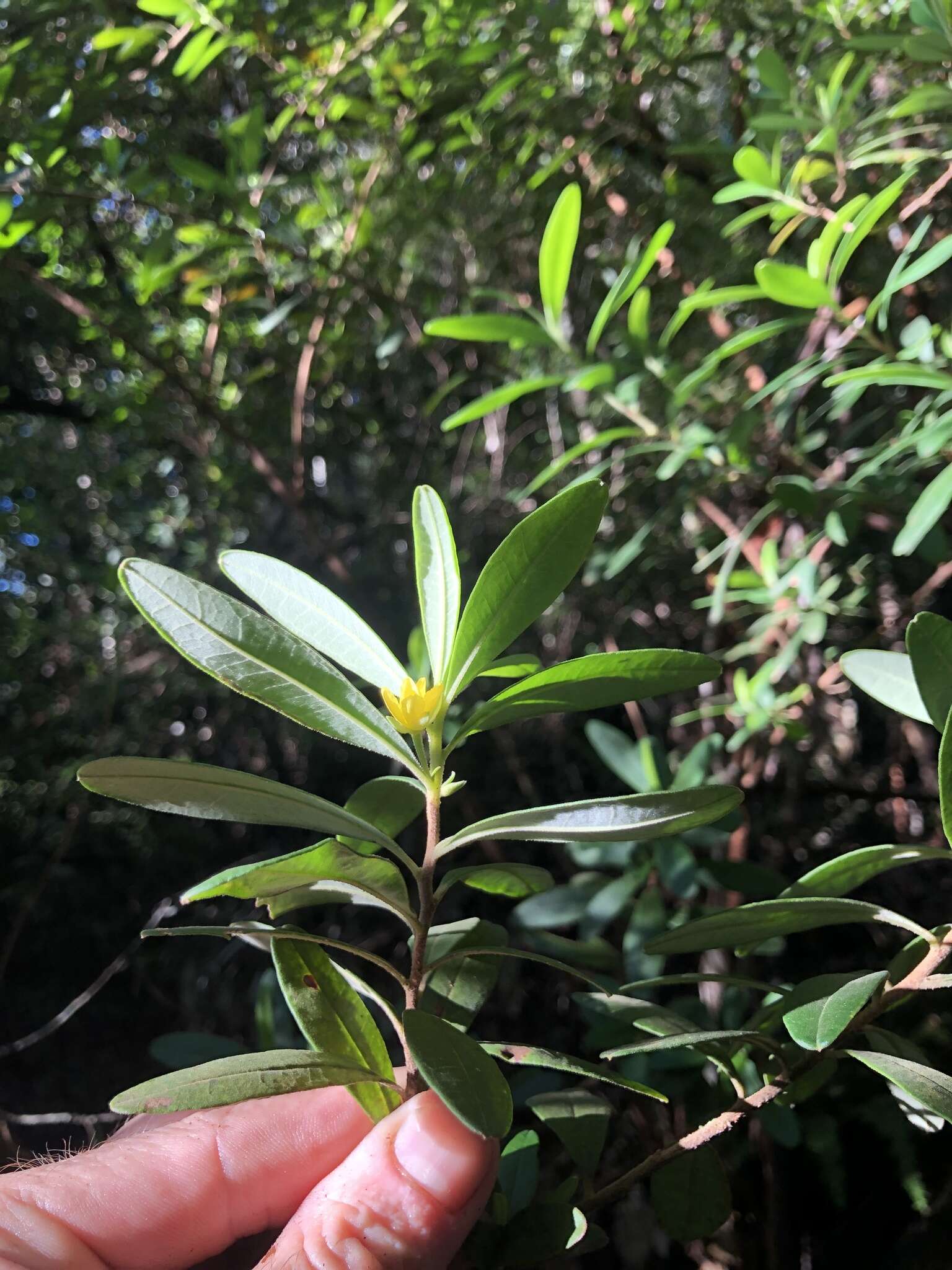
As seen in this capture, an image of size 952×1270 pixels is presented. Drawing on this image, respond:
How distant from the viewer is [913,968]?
50cm

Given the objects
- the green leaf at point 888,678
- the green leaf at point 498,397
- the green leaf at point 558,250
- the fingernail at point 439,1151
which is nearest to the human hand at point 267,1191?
the fingernail at point 439,1151

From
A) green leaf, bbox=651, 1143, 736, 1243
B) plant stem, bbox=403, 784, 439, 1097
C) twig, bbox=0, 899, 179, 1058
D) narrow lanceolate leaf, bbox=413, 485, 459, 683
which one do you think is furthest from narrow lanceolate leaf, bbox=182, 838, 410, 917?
twig, bbox=0, 899, 179, 1058

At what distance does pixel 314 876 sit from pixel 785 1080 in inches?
13.4

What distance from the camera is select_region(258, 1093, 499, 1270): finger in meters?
0.49

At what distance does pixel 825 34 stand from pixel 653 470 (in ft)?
2.00

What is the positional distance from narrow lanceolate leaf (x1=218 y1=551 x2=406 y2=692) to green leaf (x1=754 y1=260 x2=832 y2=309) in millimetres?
522

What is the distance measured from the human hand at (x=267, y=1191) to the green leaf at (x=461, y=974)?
0.23 feet

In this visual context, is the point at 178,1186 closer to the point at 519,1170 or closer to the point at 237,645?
the point at 519,1170

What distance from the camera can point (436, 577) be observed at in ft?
1.60

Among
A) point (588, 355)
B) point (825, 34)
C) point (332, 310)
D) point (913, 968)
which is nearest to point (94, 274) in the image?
point (332, 310)

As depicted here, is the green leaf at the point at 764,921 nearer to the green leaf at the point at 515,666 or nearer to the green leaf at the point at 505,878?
the green leaf at the point at 505,878

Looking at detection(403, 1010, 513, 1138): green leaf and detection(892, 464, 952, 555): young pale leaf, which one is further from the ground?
detection(892, 464, 952, 555): young pale leaf

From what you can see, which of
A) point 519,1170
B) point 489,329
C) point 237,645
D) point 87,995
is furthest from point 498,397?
point 87,995

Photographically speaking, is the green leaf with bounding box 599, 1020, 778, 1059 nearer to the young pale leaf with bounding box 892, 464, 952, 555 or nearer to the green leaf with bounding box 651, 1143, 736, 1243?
the green leaf with bounding box 651, 1143, 736, 1243
